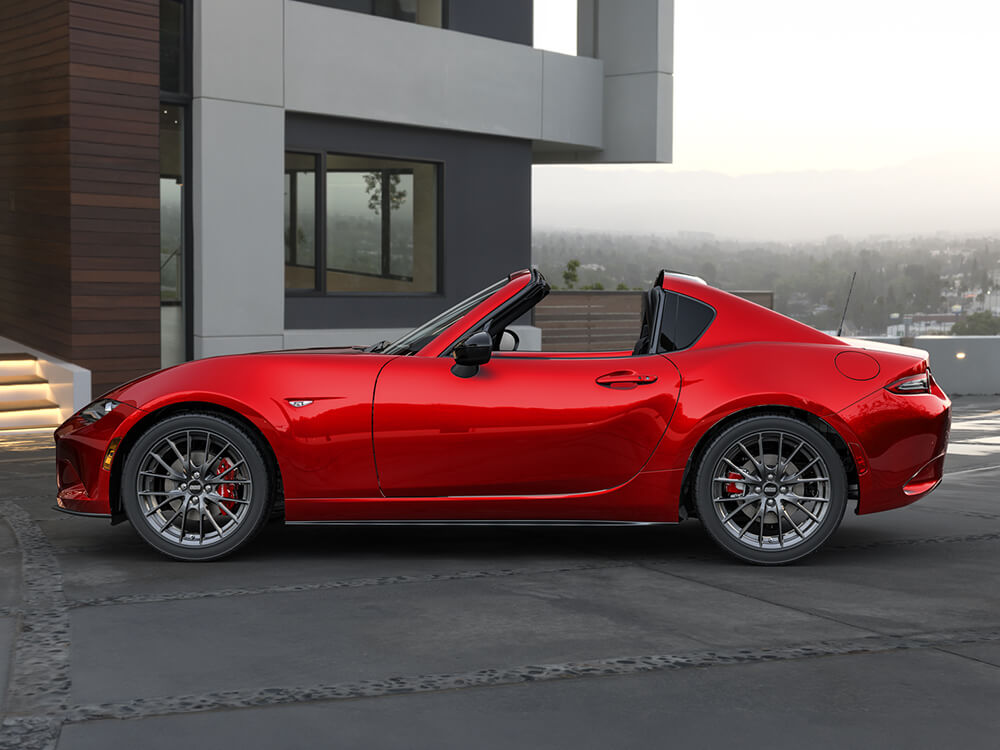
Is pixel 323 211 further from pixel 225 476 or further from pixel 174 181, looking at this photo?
pixel 225 476

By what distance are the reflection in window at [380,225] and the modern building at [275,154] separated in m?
0.03

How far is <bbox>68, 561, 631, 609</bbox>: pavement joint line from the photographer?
5.25 m

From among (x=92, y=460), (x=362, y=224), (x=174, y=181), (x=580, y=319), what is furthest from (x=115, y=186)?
(x=580, y=319)

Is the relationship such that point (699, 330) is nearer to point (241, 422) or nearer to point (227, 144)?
point (241, 422)

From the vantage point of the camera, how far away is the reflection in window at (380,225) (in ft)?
53.0

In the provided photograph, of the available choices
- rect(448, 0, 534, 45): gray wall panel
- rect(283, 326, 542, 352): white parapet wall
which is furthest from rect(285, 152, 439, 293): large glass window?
rect(448, 0, 534, 45): gray wall panel

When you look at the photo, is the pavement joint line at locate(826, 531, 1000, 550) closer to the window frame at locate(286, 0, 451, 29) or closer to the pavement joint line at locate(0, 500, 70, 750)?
the pavement joint line at locate(0, 500, 70, 750)

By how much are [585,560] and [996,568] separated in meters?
1.94

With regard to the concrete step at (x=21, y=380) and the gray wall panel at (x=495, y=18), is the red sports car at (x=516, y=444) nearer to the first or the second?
the concrete step at (x=21, y=380)

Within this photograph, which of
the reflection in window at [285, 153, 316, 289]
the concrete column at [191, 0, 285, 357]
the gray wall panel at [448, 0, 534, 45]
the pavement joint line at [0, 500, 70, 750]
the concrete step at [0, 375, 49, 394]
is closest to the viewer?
the pavement joint line at [0, 500, 70, 750]

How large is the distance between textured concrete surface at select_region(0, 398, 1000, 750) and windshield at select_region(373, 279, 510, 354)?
3.32ft

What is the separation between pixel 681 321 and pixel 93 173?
8.48 metres

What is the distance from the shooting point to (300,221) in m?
15.8

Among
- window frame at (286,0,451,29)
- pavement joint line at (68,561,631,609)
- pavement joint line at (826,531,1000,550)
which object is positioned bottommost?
pavement joint line at (826,531,1000,550)
